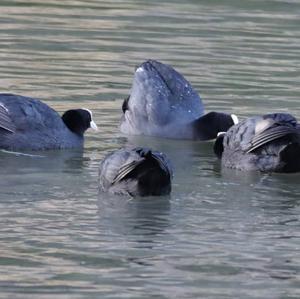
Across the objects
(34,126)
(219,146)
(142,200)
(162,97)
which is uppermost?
(162,97)

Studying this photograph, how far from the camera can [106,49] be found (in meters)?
20.5

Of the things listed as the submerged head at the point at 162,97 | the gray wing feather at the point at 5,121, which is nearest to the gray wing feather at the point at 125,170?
the gray wing feather at the point at 5,121

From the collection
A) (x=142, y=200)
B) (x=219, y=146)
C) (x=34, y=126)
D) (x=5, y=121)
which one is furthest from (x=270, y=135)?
(x=5, y=121)

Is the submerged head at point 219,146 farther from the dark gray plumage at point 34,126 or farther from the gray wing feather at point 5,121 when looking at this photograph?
the gray wing feather at point 5,121

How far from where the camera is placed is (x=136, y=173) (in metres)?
12.3

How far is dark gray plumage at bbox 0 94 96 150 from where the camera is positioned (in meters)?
14.4

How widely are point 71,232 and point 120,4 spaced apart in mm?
13908

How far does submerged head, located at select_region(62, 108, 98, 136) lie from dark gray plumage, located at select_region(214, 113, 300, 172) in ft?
5.14

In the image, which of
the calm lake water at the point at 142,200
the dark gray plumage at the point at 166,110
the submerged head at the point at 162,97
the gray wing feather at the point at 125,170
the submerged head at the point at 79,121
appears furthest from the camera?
the submerged head at the point at 162,97

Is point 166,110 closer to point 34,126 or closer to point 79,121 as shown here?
point 79,121

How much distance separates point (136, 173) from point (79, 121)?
2660 mm

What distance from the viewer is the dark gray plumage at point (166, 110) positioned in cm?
1562

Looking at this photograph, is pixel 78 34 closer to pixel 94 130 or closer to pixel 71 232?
pixel 94 130

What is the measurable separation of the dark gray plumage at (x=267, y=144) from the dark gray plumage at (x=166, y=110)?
1402 millimetres
